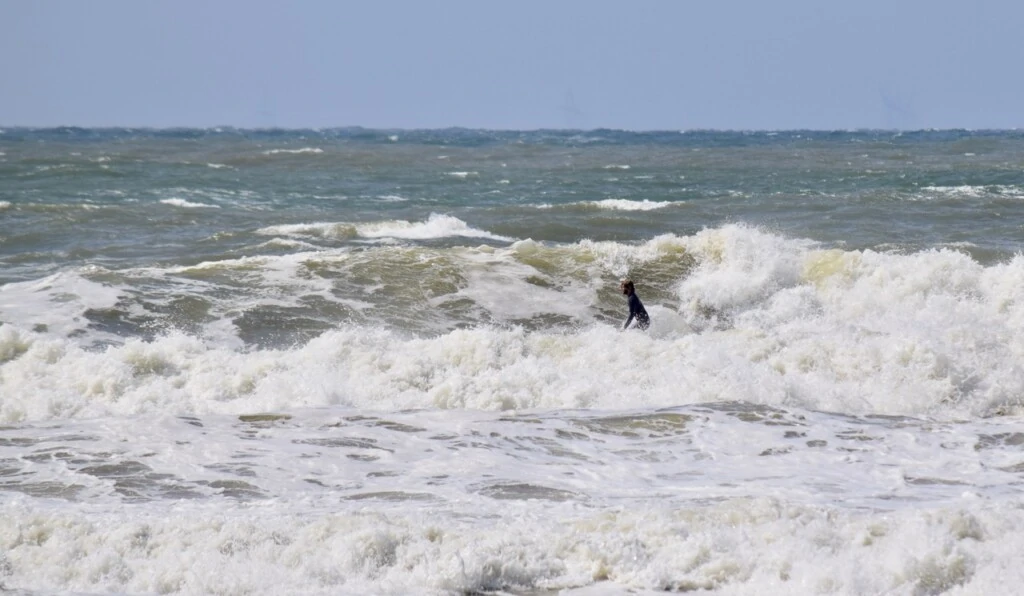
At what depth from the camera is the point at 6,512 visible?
8.26 meters

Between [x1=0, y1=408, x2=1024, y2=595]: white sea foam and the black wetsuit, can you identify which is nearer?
[x1=0, y1=408, x2=1024, y2=595]: white sea foam

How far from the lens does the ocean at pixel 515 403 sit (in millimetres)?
7504

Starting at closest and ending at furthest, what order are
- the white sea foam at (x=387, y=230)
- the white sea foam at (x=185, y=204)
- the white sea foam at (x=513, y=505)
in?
the white sea foam at (x=513, y=505), the white sea foam at (x=387, y=230), the white sea foam at (x=185, y=204)

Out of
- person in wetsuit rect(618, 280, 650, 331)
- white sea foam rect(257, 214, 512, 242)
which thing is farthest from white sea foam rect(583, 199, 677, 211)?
person in wetsuit rect(618, 280, 650, 331)

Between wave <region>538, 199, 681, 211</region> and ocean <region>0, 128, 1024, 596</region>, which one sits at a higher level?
wave <region>538, 199, 681, 211</region>

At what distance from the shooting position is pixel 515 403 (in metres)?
12.3

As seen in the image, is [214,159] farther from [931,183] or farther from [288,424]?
[288,424]

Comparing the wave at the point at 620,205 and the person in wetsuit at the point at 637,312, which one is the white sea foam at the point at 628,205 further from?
the person in wetsuit at the point at 637,312

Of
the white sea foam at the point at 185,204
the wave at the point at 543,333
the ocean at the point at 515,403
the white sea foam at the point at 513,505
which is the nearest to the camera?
the white sea foam at the point at 513,505

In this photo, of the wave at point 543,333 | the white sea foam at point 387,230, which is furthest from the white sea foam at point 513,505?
the white sea foam at point 387,230

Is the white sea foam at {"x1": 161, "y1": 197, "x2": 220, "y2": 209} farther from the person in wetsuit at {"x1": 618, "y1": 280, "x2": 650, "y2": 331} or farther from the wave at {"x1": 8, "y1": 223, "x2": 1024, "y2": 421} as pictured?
the person in wetsuit at {"x1": 618, "y1": 280, "x2": 650, "y2": 331}

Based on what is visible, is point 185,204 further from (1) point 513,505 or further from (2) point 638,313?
(1) point 513,505

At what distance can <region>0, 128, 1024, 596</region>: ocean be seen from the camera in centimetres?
750

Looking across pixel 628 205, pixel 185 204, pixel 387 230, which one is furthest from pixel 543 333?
pixel 185 204
